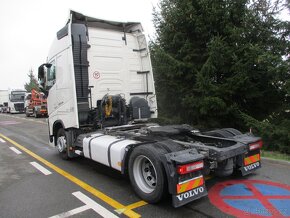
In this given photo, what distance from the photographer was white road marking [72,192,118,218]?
157 inches

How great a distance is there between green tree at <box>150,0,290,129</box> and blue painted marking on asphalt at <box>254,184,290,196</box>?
353 centimetres

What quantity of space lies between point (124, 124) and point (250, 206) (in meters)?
3.76

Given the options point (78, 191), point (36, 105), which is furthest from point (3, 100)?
point (78, 191)

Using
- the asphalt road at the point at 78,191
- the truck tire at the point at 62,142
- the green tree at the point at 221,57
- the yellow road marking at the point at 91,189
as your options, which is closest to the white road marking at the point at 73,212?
the asphalt road at the point at 78,191

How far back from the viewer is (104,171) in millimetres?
6188

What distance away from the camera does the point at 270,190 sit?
4758 mm

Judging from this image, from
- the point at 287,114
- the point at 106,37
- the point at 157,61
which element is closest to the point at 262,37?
the point at 287,114

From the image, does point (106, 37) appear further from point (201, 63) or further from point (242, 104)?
point (242, 104)

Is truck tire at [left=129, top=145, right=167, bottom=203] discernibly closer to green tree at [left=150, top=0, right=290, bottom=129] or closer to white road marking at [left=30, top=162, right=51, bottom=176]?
white road marking at [left=30, top=162, right=51, bottom=176]

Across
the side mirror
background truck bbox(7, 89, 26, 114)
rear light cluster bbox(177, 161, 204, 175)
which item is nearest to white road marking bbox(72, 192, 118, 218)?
rear light cluster bbox(177, 161, 204, 175)

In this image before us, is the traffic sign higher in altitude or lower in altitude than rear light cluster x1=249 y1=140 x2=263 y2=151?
lower

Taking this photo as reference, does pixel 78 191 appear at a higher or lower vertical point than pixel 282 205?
higher

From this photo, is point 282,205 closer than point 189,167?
No

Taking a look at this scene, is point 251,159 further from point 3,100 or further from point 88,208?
point 3,100
